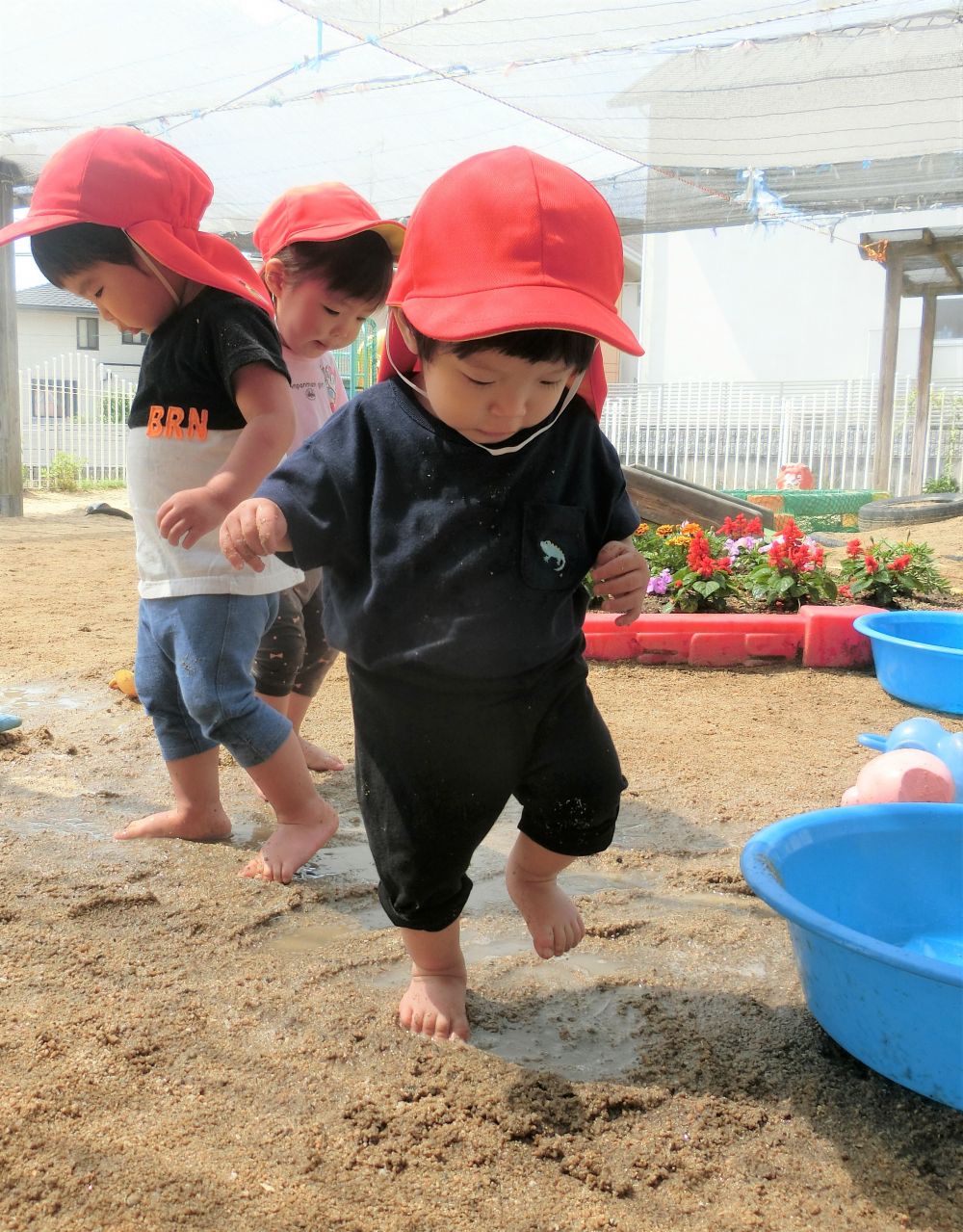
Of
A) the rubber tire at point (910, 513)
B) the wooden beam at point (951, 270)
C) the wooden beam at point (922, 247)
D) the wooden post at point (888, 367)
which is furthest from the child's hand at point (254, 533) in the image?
the wooden beam at point (951, 270)

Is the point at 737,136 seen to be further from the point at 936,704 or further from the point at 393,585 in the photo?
the point at 393,585

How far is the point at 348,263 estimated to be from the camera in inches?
92.5

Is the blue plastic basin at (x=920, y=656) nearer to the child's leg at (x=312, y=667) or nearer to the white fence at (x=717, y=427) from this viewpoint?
the child's leg at (x=312, y=667)

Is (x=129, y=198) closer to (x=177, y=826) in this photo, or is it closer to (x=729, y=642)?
(x=177, y=826)

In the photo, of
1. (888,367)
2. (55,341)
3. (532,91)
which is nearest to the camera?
(532,91)

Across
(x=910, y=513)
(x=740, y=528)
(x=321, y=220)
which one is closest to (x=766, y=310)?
(x=910, y=513)

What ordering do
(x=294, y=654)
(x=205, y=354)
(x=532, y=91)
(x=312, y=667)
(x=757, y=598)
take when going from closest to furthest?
1. (x=205, y=354)
2. (x=294, y=654)
3. (x=312, y=667)
4. (x=757, y=598)
5. (x=532, y=91)

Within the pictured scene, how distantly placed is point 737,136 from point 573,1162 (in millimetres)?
7495

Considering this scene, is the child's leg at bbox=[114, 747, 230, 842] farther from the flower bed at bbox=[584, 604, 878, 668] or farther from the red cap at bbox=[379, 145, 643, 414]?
the flower bed at bbox=[584, 604, 878, 668]

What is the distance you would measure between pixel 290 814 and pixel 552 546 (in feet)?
3.50

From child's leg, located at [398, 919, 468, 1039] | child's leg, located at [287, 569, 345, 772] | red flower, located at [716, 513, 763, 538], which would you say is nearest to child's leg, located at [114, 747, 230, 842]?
child's leg, located at [287, 569, 345, 772]

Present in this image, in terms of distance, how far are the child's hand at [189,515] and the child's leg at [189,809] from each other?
2.16ft

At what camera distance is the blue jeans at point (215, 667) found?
2117 mm

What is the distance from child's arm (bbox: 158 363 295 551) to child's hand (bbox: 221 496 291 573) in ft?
1.39
